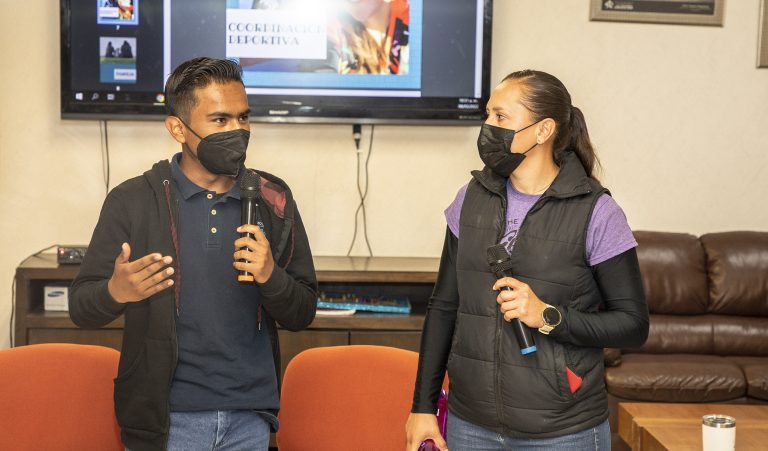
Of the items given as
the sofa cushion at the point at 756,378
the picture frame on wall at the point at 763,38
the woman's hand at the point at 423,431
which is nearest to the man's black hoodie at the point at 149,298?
the woman's hand at the point at 423,431

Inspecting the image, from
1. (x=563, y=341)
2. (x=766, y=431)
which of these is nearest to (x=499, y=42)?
(x=766, y=431)

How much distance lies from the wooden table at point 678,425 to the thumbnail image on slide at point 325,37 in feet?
6.08

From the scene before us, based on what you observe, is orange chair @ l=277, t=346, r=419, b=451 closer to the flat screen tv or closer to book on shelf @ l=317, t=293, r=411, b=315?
book on shelf @ l=317, t=293, r=411, b=315

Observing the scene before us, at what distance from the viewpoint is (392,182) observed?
445 cm

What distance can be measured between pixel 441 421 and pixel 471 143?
2508 mm

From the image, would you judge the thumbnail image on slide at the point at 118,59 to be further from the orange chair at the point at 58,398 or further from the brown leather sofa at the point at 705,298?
the brown leather sofa at the point at 705,298

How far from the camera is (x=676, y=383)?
3.96 metres

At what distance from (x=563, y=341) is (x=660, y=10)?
3.04 meters

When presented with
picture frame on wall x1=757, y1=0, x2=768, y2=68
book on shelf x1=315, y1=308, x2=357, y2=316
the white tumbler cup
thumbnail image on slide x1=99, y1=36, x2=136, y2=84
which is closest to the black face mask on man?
the white tumbler cup

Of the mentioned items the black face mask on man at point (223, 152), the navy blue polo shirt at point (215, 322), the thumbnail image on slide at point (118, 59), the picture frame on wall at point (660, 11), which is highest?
the picture frame on wall at point (660, 11)

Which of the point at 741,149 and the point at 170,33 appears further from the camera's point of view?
the point at 741,149

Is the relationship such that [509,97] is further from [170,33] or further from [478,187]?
[170,33]

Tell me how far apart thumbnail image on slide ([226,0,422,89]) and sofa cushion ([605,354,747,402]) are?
1.67 m

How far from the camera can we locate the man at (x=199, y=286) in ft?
6.06
